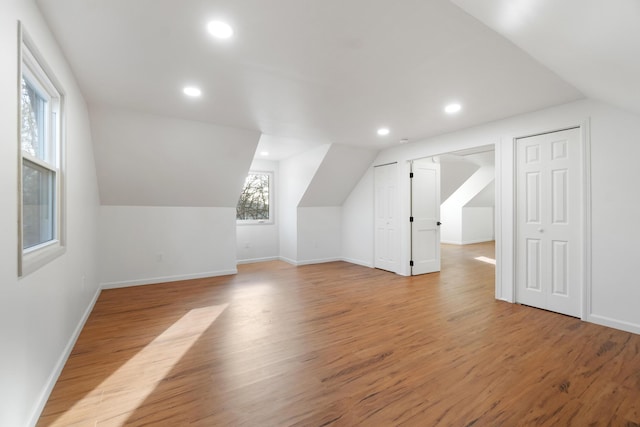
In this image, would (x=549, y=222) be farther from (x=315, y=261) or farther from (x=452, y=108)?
(x=315, y=261)

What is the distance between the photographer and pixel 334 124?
3.98 metres

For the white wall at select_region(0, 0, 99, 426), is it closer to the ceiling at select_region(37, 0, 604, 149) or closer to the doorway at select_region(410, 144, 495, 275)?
the ceiling at select_region(37, 0, 604, 149)

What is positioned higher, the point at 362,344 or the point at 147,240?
the point at 147,240

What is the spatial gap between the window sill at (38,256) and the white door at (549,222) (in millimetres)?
4519

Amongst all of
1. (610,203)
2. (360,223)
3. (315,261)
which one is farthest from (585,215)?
(315,261)

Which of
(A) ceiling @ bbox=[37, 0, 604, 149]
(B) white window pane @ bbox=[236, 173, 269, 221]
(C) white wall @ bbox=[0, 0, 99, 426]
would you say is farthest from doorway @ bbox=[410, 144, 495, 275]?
(C) white wall @ bbox=[0, 0, 99, 426]

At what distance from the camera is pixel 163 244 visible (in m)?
4.70

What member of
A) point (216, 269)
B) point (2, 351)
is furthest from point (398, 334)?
point (216, 269)

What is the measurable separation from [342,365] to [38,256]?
212 cm

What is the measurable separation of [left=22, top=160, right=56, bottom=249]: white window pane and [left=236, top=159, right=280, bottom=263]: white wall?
13.9ft

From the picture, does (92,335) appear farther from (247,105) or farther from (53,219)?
(247,105)

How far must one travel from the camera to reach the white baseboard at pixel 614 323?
8.82ft

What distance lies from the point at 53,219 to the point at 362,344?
2.67 meters

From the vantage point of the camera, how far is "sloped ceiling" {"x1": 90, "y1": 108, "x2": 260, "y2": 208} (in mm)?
3600
